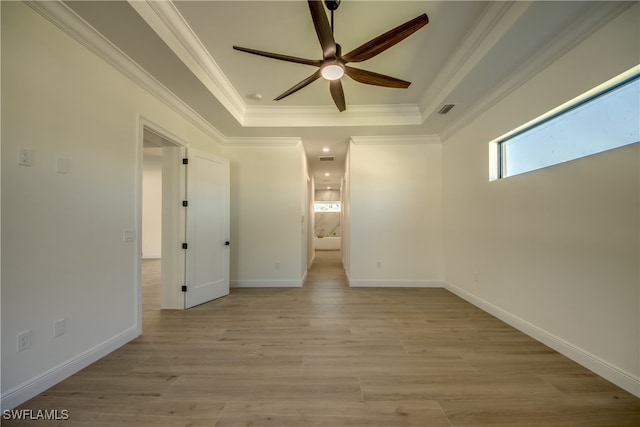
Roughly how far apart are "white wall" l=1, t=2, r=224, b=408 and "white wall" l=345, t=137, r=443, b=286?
3226mm

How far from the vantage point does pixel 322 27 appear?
5.50ft

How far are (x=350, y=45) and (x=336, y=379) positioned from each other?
3.04 meters

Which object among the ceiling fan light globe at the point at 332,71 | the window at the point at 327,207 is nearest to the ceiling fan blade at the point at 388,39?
the ceiling fan light globe at the point at 332,71

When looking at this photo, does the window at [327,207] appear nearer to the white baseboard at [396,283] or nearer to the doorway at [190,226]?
the white baseboard at [396,283]

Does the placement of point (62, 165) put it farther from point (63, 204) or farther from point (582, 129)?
point (582, 129)

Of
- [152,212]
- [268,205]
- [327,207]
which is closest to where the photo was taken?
[268,205]

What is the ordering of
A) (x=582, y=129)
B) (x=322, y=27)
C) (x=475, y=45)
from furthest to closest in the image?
(x=475, y=45)
(x=582, y=129)
(x=322, y=27)

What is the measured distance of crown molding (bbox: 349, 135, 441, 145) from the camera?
4.22 metres

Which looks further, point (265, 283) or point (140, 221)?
point (265, 283)

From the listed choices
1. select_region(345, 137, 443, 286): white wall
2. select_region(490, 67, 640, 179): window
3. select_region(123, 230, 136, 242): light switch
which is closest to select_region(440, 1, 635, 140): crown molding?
select_region(490, 67, 640, 179): window

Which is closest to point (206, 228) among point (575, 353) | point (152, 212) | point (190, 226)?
point (190, 226)

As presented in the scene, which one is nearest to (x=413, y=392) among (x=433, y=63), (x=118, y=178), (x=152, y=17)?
(x=118, y=178)

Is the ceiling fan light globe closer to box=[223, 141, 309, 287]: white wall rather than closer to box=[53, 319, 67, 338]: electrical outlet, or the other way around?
box=[223, 141, 309, 287]: white wall

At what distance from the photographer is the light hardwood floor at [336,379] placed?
1.42 metres
